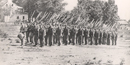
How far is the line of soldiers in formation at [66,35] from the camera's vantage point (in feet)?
12.0

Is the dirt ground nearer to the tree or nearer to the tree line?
the tree line

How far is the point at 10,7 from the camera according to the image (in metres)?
3.35

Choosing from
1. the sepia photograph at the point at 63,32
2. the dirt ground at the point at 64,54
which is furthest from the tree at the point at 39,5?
the dirt ground at the point at 64,54

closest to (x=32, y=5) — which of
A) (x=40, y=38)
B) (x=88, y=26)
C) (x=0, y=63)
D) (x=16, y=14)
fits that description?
(x=16, y=14)

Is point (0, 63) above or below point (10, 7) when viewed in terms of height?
below

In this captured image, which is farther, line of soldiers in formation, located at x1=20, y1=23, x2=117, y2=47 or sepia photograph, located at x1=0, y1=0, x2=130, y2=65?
line of soldiers in formation, located at x1=20, y1=23, x2=117, y2=47

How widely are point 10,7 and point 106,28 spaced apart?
1684 millimetres

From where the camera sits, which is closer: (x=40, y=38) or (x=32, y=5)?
(x=32, y=5)

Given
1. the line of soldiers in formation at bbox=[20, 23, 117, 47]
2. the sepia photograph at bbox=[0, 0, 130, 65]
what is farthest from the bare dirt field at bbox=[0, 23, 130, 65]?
the line of soldiers in formation at bbox=[20, 23, 117, 47]

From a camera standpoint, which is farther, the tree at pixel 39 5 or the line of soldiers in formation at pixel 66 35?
the line of soldiers in formation at pixel 66 35

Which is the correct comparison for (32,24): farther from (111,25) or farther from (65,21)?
(111,25)

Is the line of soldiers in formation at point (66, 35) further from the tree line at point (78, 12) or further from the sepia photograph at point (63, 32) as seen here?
the tree line at point (78, 12)

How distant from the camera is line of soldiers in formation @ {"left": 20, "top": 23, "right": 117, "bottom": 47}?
3664 mm

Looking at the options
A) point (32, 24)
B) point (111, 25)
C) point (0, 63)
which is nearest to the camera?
point (0, 63)
